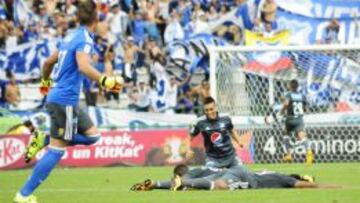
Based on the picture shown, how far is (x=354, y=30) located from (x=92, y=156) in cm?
878

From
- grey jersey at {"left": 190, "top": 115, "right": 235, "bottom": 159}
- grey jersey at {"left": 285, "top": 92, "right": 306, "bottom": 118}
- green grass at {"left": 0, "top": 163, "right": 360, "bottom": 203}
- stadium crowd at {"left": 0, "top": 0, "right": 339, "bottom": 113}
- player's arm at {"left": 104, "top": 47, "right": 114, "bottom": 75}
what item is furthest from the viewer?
player's arm at {"left": 104, "top": 47, "right": 114, "bottom": 75}

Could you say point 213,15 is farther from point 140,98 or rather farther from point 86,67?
point 86,67

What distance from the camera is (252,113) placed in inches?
901

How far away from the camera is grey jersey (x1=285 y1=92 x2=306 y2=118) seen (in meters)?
22.7

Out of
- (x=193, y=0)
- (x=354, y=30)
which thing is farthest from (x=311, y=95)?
(x=193, y=0)

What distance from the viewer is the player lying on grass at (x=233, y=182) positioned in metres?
14.2

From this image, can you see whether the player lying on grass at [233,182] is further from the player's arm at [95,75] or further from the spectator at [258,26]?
the spectator at [258,26]

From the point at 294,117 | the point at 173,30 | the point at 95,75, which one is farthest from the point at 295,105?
the point at 95,75

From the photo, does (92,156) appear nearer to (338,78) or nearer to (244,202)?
(338,78)

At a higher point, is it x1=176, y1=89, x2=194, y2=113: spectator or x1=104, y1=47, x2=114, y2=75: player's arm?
x1=104, y1=47, x2=114, y2=75: player's arm

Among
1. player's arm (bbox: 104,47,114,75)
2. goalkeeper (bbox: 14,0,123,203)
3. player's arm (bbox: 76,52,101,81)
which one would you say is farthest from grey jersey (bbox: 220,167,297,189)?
player's arm (bbox: 104,47,114,75)

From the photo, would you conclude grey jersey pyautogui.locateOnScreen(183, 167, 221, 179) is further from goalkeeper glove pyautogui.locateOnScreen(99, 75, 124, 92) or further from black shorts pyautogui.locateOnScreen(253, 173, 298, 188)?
goalkeeper glove pyautogui.locateOnScreen(99, 75, 124, 92)

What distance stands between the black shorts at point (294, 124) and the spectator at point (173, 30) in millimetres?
5690

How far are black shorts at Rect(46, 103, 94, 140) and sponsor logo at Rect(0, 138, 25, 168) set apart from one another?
10703 millimetres
